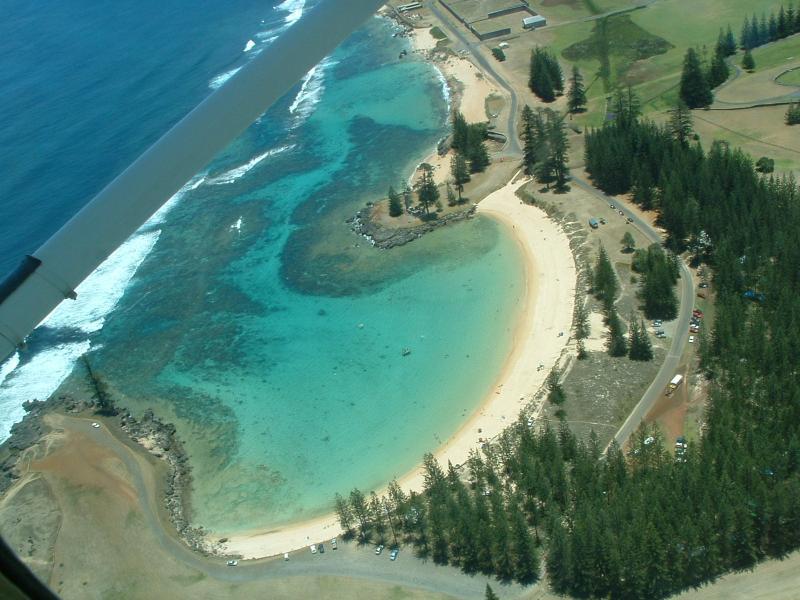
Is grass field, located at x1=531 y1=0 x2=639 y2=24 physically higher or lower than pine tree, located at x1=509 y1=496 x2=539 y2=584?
higher

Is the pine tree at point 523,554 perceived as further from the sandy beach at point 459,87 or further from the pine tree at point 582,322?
the sandy beach at point 459,87

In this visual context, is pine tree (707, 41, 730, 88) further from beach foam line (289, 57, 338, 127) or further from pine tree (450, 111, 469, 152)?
beach foam line (289, 57, 338, 127)

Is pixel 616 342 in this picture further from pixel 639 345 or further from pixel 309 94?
pixel 309 94

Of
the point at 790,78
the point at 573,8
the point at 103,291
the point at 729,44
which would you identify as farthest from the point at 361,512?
the point at 573,8

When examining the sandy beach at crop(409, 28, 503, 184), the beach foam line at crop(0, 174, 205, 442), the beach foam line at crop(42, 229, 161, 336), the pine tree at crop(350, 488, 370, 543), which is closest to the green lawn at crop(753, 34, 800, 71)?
the sandy beach at crop(409, 28, 503, 184)

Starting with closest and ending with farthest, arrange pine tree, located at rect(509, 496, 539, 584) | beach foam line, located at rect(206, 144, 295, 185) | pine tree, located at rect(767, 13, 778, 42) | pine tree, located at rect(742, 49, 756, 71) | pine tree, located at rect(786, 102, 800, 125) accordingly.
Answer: pine tree, located at rect(509, 496, 539, 584)
pine tree, located at rect(786, 102, 800, 125)
pine tree, located at rect(742, 49, 756, 71)
beach foam line, located at rect(206, 144, 295, 185)
pine tree, located at rect(767, 13, 778, 42)

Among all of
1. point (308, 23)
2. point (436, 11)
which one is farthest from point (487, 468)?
point (436, 11)

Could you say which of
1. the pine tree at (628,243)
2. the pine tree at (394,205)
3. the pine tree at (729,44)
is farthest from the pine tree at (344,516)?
the pine tree at (729,44)
